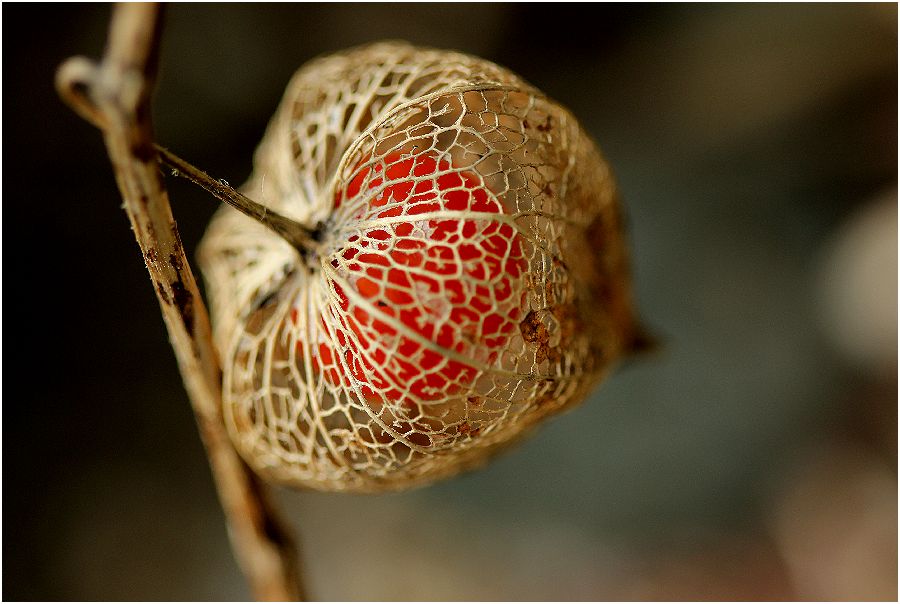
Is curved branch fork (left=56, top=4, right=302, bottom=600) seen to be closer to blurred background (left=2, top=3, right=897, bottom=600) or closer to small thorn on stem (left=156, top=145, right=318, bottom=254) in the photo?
small thorn on stem (left=156, top=145, right=318, bottom=254)

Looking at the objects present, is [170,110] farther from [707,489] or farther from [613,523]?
[707,489]

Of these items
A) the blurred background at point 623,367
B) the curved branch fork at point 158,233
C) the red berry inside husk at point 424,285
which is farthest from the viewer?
the blurred background at point 623,367

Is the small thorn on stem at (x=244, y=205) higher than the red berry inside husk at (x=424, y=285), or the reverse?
the small thorn on stem at (x=244, y=205)

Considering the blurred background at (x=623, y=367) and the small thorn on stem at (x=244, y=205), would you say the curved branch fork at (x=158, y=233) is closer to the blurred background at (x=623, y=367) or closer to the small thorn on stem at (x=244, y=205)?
the small thorn on stem at (x=244, y=205)

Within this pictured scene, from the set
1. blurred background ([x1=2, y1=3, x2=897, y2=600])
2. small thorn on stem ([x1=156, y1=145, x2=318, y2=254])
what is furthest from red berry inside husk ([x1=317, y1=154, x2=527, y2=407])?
blurred background ([x1=2, y1=3, x2=897, y2=600])

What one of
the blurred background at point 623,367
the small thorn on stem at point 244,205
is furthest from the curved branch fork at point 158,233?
the blurred background at point 623,367

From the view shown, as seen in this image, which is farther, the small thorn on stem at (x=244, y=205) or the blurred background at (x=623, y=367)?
the blurred background at (x=623, y=367)
